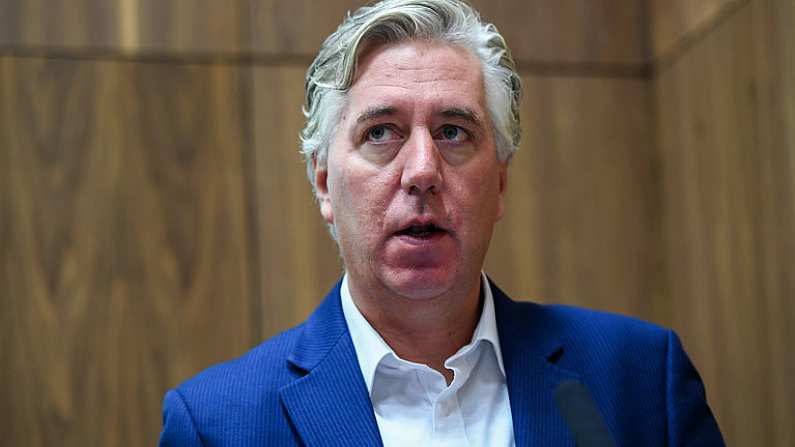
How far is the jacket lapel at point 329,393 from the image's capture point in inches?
71.5

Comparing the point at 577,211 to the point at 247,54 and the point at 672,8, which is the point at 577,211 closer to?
the point at 672,8

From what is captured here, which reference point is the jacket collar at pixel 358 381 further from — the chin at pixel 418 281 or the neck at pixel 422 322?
the chin at pixel 418 281

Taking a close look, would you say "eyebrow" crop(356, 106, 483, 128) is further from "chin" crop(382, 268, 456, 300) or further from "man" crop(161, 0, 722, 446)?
"chin" crop(382, 268, 456, 300)

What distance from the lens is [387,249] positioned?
1872 mm

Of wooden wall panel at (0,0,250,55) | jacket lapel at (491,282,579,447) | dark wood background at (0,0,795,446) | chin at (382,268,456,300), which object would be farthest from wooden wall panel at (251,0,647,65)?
chin at (382,268,456,300)

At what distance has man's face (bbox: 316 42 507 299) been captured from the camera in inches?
73.3

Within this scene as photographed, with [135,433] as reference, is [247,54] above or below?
above

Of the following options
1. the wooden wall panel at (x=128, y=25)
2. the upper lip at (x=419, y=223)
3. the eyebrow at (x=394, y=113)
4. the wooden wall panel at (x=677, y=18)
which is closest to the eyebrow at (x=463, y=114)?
the eyebrow at (x=394, y=113)

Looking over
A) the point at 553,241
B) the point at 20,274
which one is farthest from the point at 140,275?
the point at 553,241

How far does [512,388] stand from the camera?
1.92 meters

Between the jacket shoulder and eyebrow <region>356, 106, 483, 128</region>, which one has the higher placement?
eyebrow <region>356, 106, 483, 128</region>

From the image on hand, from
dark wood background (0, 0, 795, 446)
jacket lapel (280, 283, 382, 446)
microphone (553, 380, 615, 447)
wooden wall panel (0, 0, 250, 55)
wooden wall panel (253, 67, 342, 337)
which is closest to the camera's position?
microphone (553, 380, 615, 447)

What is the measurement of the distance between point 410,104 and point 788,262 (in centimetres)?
131

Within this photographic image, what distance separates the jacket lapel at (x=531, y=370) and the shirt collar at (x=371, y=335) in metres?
0.02
